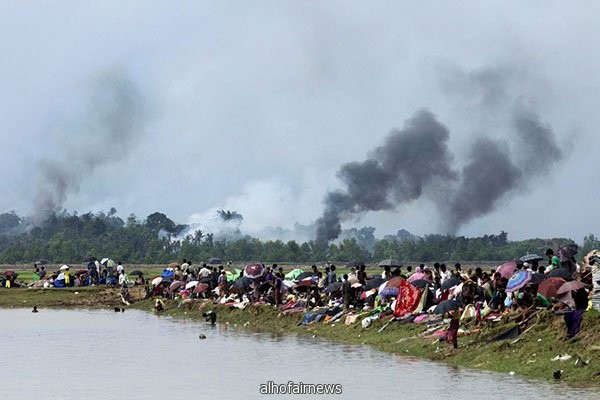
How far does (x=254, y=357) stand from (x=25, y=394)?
8.80 meters

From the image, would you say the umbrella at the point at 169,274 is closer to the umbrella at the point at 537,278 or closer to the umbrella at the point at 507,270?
the umbrella at the point at 507,270

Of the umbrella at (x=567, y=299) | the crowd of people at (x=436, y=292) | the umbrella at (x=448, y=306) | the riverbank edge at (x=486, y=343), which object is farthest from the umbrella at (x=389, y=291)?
the umbrella at (x=567, y=299)

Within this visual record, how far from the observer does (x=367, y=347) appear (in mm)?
33719

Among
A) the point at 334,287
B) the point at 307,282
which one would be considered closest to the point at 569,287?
the point at 334,287

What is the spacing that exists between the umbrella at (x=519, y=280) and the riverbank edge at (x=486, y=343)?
113 cm

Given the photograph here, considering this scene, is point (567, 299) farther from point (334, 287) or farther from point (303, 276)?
point (303, 276)

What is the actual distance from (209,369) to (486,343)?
742cm

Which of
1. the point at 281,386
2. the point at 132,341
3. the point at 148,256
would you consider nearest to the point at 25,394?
the point at 281,386

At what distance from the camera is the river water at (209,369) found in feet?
81.0

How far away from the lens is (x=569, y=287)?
26.8 metres

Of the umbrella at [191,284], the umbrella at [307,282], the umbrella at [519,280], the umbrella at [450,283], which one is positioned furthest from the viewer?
the umbrella at [191,284]

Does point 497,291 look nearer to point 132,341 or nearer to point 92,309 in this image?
point 132,341

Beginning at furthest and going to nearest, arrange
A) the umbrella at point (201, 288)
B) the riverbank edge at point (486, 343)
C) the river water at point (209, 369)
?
the umbrella at point (201, 288) → the riverbank edge at point (486, 343) → the river water at point (209, 369)

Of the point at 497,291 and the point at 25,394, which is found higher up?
the point at 497,291
